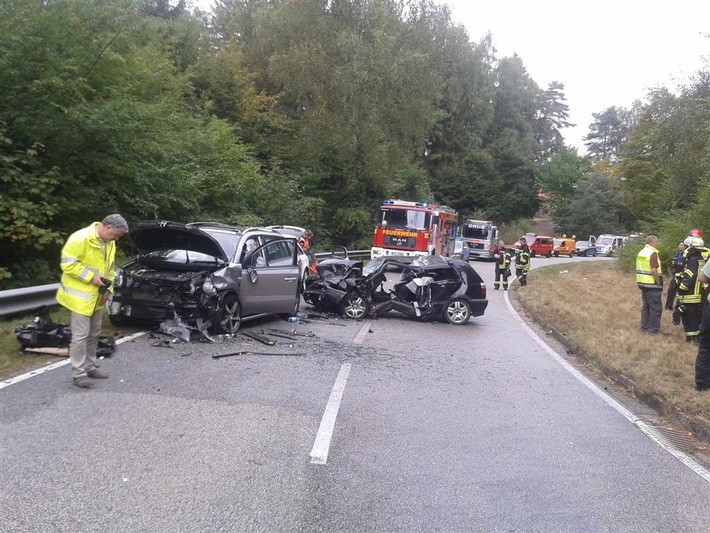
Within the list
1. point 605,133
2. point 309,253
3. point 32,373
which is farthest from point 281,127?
point 605,133

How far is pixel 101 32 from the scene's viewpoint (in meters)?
12.0

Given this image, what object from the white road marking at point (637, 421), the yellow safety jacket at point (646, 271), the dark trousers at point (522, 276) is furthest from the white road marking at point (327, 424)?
the dark trousers at point (522, 276)

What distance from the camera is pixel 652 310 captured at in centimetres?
1173

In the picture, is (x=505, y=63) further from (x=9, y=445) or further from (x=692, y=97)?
(x=9, y=445)

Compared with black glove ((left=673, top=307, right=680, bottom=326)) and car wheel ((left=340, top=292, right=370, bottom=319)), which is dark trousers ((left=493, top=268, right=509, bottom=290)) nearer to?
black glove ((left=673, top=307, right=680, bottom=326))

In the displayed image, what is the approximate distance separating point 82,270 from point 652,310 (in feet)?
32.0

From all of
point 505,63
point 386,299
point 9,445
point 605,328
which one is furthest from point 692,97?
point 505,63

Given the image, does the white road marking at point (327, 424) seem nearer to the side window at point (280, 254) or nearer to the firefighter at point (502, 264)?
the side window at point (280, 254)

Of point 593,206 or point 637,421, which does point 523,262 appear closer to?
point 637,421

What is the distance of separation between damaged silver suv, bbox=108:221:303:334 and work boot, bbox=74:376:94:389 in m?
2.62

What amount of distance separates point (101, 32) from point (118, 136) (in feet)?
6.25

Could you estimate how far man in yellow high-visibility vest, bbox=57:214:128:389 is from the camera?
6375 millimetres

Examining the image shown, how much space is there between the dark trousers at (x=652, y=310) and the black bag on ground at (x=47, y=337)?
9030 mm

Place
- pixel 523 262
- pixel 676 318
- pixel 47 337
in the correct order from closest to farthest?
1. pixel 47 337
2. pixel 676 318
3. pixel 523 262
